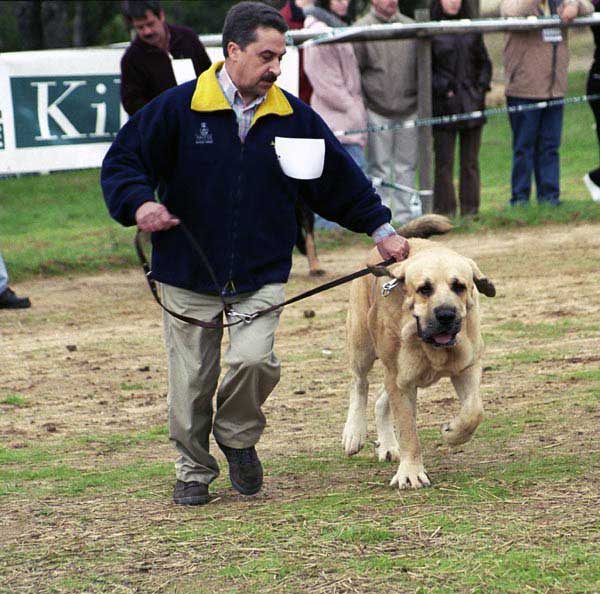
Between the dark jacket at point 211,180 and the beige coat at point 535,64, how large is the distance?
326 inches

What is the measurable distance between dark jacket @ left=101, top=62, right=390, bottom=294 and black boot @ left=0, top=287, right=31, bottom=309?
17.6 feet

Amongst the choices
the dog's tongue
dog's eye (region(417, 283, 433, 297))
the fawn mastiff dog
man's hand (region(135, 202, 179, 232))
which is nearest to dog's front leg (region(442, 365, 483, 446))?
the fawn mastiff dog

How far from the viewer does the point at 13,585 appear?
14.8 feet

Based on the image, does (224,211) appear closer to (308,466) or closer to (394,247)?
(394,247)

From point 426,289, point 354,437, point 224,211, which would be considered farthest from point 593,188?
point 224,211

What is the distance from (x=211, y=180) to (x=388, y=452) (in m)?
1.86

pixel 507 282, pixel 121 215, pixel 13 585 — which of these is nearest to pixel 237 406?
pixel 121 215

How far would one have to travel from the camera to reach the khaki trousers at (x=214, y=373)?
5.43 m

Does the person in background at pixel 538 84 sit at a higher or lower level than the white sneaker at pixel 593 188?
higher

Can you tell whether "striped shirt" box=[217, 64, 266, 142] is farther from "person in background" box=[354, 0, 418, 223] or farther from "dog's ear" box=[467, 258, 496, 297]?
"person in background" box=[354, 0, 418, 223]

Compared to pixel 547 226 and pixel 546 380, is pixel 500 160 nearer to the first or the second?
pixel 547 226

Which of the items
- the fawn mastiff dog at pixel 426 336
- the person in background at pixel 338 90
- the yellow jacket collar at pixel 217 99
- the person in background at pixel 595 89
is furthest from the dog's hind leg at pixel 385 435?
the person in background at pixel 595 89

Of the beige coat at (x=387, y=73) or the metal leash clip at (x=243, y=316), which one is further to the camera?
the beige coat at (x=387, y=73)

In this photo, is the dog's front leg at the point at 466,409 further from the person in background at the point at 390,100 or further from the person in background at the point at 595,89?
the person in background at the point at 595,89
